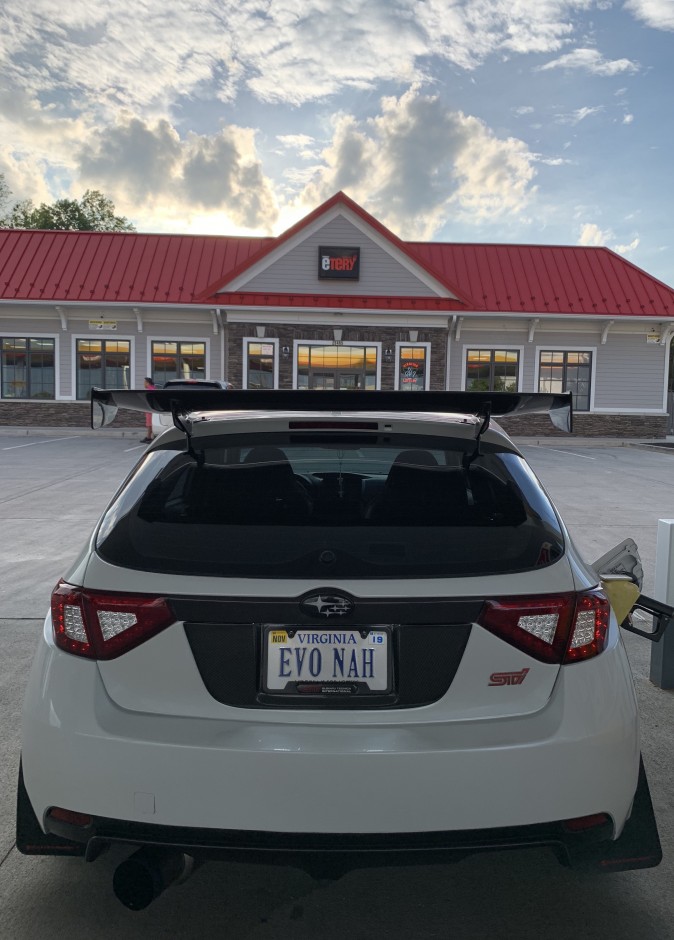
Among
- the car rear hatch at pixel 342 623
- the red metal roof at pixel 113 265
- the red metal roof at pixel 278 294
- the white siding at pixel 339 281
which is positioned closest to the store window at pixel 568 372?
the red metal roof at pixel 278 294

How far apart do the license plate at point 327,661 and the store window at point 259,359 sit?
81.6ft

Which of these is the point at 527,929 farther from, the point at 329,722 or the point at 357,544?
the point at 357,544

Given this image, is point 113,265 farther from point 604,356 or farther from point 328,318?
point 604,356

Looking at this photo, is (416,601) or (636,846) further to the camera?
(636,846)

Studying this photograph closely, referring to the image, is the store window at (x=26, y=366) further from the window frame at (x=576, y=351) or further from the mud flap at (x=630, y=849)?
the mud flap at (x=630, y=849)

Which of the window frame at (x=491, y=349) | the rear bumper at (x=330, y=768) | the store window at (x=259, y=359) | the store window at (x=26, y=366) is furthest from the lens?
the window frame at (x=491, y=349)

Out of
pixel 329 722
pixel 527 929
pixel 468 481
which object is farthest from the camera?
pixel 468 481

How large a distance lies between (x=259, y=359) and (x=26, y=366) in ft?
26.6

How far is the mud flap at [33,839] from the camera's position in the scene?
82.7 inches

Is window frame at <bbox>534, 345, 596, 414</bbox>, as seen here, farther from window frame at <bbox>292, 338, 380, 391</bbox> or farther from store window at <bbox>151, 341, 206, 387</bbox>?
store window at <bbox>151, 341, 206, 387</bbox>

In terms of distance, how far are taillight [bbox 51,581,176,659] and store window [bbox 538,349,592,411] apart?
1059 inches

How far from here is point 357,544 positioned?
214 cm

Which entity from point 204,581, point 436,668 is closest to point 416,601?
point 436,668

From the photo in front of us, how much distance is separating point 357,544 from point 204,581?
1.37 feet
